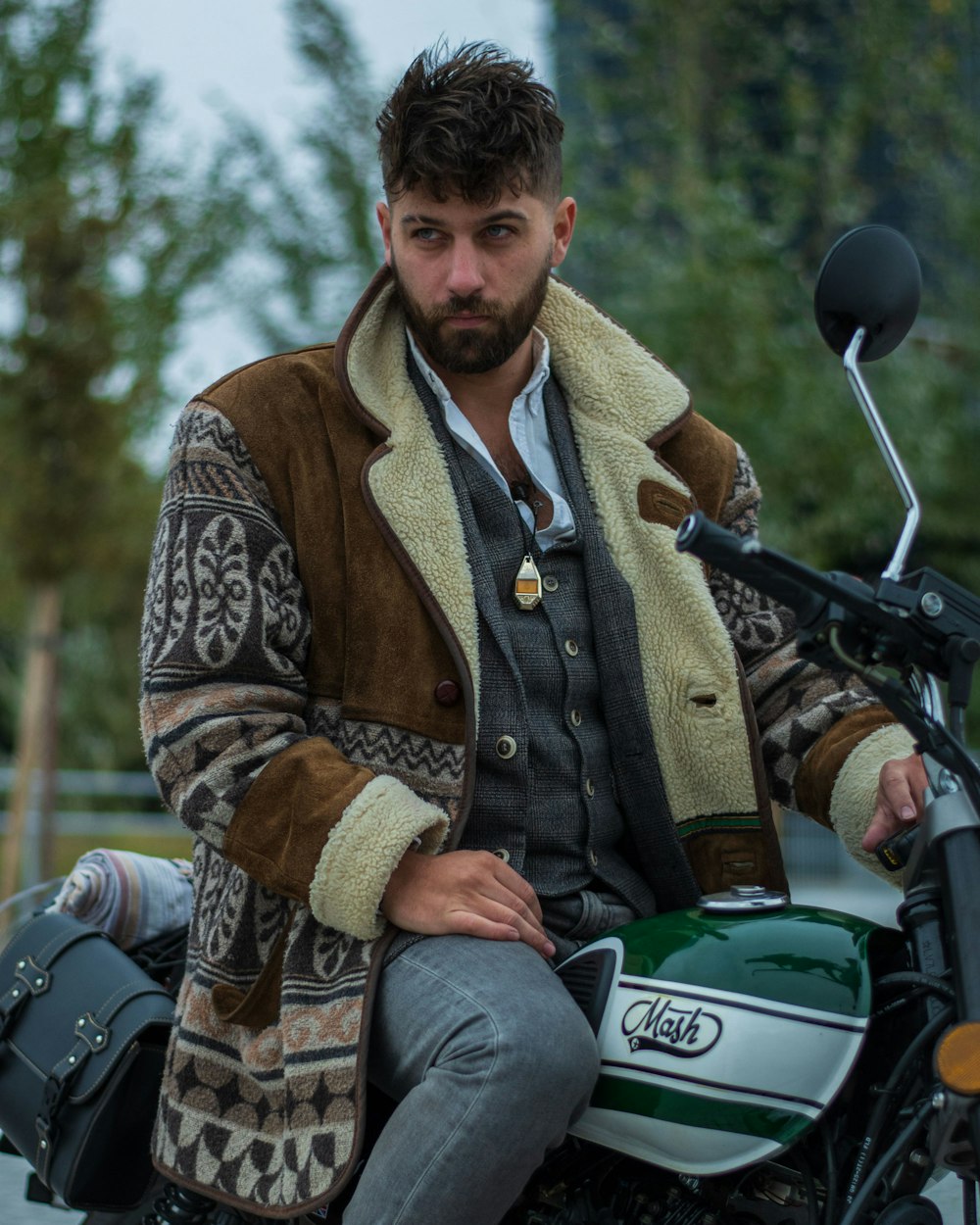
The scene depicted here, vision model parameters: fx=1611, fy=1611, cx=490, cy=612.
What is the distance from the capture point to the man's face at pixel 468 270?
2719 millimetres

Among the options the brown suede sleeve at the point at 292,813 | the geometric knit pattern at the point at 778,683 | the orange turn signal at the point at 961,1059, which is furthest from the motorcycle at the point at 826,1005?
the geometric knit pattern at the point at 778,683

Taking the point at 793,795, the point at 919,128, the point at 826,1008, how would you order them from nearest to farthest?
the point at 826,1008 → the point at 793,795 → the point at 919,128

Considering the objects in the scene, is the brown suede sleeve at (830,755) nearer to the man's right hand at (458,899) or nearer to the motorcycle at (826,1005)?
the motorcycle at (826,1005)

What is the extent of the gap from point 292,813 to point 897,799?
929mm

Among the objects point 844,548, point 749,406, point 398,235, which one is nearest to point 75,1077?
point 398,235

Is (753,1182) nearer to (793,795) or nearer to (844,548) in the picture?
(793,795)

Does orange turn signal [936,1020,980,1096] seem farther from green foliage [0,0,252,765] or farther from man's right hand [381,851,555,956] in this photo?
green foliage [0,0,252,765]

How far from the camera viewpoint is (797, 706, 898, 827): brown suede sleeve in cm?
272

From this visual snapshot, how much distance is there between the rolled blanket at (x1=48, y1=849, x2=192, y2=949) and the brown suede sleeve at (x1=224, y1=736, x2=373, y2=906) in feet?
2.14

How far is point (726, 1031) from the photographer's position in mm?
2082

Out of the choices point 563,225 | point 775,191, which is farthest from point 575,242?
point 563,225

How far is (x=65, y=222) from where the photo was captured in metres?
8.09

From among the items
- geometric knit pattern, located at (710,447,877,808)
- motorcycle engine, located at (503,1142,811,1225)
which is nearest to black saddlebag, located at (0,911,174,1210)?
motorcycle engine, located at (503,1142,811,1225)

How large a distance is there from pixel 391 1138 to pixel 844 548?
9458 mm
